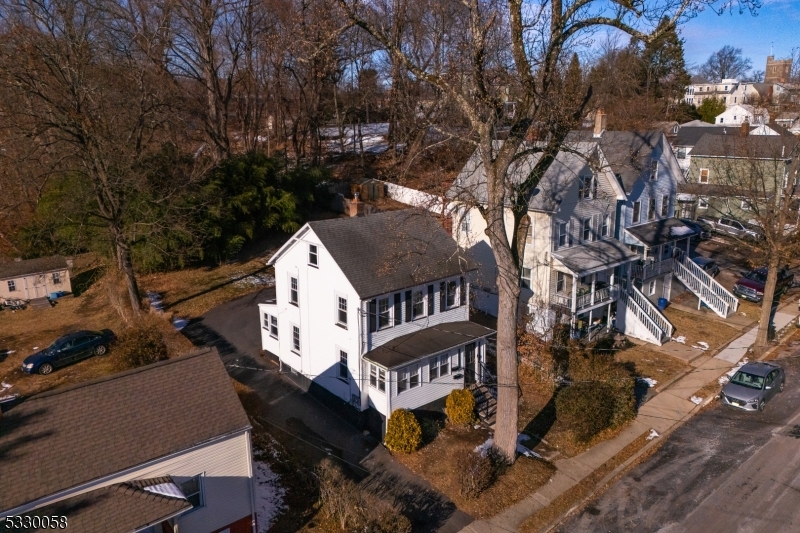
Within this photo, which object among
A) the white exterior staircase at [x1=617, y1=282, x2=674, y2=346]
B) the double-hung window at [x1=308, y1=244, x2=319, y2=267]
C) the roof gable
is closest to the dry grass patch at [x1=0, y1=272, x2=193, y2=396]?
the double-hung window at [x1=308, y1=244, x2=319, y2=267]

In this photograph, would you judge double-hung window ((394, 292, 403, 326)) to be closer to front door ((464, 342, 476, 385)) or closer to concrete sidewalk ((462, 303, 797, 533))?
front door ((464, 342, 476, 385))

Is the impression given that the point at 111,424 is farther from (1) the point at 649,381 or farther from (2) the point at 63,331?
(1) the point at 649,381

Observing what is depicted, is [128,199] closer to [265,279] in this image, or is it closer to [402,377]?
[265,279]

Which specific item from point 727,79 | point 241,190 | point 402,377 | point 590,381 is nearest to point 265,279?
point 241,190

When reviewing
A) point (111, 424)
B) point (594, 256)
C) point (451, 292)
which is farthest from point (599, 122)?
point (111, 424)

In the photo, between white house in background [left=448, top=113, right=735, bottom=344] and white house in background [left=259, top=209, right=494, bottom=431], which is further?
white house in background [left=448, top=113, right=735, bottom=344]
